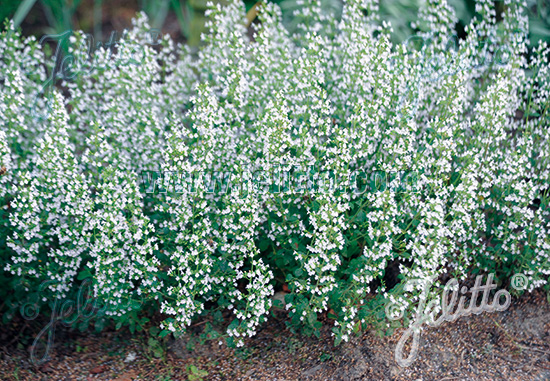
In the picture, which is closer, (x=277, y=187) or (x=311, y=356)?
(x=277, y=187)

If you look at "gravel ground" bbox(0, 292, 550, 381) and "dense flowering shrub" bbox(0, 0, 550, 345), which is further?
"gravel ground" bbox(0, 292, 550, 381)

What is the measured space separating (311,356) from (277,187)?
3.19ft

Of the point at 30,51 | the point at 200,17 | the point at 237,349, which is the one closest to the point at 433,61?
the point at 237,349

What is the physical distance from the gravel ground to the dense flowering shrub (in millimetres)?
210

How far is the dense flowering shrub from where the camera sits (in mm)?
2695

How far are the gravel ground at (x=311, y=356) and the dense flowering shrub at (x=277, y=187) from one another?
21 centimetres

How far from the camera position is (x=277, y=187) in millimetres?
2896

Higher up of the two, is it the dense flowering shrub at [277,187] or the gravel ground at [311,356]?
the dense flowering shrub at [277,187]

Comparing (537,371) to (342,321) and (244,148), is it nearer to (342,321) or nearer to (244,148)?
(342,321)

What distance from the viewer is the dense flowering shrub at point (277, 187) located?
270 centimetres

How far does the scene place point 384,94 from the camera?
296 centimetres

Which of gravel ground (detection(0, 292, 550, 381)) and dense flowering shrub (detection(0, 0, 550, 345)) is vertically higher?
dense flowering shrub (detection(0, 0, 550, 345))

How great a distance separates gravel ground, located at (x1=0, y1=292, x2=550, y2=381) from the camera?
9.60 feet

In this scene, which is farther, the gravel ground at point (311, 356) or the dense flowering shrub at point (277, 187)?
the gravel ground at point (311, 356)
